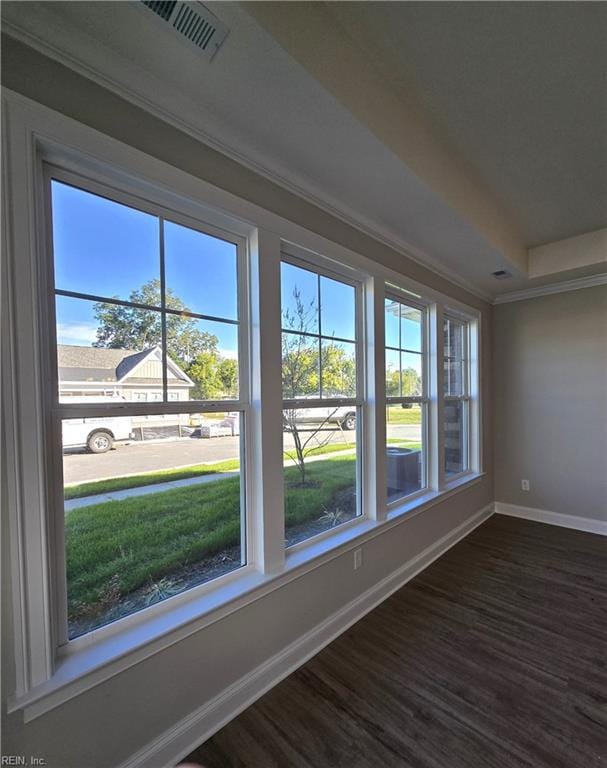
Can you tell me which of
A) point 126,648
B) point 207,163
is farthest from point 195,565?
point 207,163

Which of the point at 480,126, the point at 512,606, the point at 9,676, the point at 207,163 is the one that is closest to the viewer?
the point at 9,676

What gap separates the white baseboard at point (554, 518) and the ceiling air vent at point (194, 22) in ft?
15.8

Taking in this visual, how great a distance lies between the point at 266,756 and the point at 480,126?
3143 millimetres

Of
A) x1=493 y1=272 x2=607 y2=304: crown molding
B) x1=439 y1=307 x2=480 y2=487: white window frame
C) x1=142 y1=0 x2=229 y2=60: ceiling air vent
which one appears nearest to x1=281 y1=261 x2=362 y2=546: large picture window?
x1=142 y1=0 x2=229 y2=60: ceiling air vent

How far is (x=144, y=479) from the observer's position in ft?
4.68

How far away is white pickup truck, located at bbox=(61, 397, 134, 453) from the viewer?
4.03 feet

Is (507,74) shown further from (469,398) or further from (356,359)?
(469,398)

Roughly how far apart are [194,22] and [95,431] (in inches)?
55.7

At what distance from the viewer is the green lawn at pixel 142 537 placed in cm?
125

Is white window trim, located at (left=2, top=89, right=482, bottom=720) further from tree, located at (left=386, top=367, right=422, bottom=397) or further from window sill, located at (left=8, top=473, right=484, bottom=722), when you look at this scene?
tree, located at (left=386, top=367, right=422, bottom=397)

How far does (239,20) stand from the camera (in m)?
1.03

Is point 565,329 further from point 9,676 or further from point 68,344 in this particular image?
point 9,676

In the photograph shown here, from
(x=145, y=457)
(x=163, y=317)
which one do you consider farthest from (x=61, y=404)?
(x=163, y=317)

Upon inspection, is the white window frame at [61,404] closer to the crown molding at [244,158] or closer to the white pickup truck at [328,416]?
the crown molding at [244,158]
